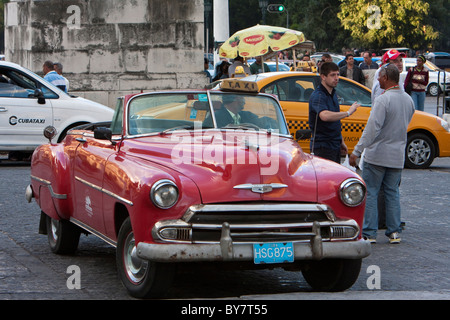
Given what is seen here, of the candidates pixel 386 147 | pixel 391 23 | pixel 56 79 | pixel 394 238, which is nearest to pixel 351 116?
pixel 56 79

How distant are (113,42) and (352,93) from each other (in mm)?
6838

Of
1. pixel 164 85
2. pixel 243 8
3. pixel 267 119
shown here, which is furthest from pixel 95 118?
pixel 243 8

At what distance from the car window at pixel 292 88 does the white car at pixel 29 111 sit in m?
3.09

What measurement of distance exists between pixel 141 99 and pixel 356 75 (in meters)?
14.3

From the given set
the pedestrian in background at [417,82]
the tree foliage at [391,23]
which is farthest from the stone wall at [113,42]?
the tree foliage at [391,23]

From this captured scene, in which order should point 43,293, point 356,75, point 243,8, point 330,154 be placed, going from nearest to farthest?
point 43,293 < point 330,154 < point 356,75 < point 243,8

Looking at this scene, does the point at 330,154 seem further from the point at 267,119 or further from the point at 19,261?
the point at 19,261

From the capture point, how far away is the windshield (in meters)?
7.59

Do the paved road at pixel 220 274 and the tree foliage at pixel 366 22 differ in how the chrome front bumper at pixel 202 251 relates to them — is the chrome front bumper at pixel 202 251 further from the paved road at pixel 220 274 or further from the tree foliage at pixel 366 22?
the tree foliage at pixel 366 22

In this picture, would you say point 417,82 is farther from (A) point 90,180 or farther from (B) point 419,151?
(A) point 90,180

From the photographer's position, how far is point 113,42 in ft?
66.6

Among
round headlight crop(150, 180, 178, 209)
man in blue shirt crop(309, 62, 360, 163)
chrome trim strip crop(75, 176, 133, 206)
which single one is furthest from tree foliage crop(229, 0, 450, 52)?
round headlight crop(150, 180, 178, 209)

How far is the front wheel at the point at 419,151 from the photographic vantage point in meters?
15.9
